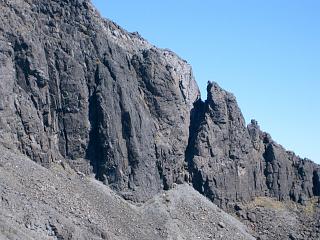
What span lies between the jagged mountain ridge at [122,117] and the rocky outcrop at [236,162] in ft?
0.82

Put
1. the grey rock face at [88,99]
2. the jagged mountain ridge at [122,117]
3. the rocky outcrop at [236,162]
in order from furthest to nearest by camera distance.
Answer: the rocky outcrop at [236,162] → the jagged mountain ridge at [122,117] → the grey rock face at [88,99]

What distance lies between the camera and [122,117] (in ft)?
556

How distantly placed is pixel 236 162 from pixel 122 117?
30.1 m

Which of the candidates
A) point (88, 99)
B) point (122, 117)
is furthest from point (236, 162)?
point (88, 99)

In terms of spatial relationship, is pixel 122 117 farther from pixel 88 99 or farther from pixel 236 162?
pixel 236 162

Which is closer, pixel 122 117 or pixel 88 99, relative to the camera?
pixel 88 99

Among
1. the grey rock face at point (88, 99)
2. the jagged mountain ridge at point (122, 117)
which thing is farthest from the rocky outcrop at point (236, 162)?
the grey rock face at point (88, 99)

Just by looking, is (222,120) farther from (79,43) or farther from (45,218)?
(45,218)

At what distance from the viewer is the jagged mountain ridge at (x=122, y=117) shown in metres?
158

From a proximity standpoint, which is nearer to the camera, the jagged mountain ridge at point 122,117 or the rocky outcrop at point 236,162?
the jagged mountain ridge at point 122,117

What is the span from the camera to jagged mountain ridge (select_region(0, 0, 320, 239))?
158 m

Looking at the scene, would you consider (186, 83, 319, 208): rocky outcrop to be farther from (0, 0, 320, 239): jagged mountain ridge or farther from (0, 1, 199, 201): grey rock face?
(0, 1, 199, 201): grey rock face

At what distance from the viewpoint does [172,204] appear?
161875 mm

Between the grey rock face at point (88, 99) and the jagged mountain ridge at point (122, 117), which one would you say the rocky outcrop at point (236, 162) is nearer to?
the jagged mountain ridge at point (122, 117)
